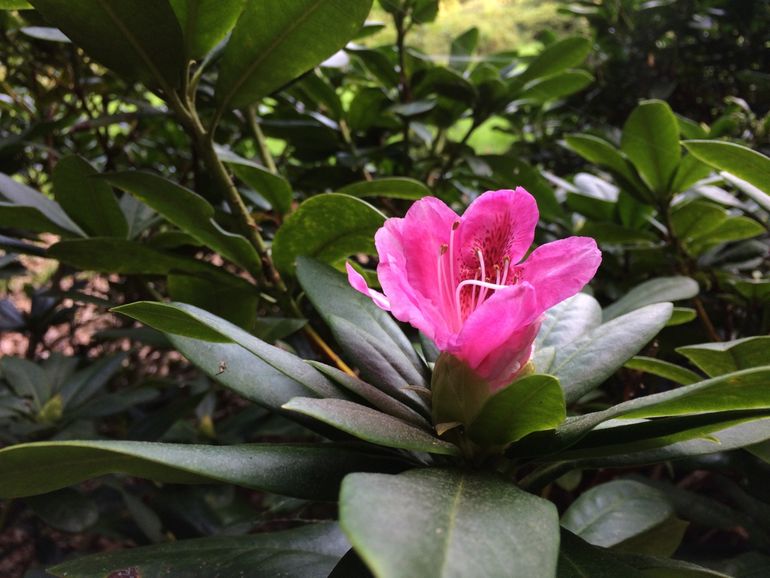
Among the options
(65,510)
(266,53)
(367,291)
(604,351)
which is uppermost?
(266,53)

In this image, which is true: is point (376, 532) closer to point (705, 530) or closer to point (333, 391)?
point (333, 391)

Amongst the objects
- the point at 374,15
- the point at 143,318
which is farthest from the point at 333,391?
the point at 374,15

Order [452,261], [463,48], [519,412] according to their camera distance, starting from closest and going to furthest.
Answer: [519,412], [452,261], [463,48]

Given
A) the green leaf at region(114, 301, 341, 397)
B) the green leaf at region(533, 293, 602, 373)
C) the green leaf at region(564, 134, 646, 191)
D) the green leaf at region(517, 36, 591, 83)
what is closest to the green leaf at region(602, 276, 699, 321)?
the green leaf at region(533, 293, 602, 373)

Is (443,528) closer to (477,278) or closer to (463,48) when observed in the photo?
(477,278)

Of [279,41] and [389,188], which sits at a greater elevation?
[279,41]

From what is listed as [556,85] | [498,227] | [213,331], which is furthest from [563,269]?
[556,85]

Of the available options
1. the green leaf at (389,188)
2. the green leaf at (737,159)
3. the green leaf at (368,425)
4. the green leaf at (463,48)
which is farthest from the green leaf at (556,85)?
the green leaf at (368,425)
